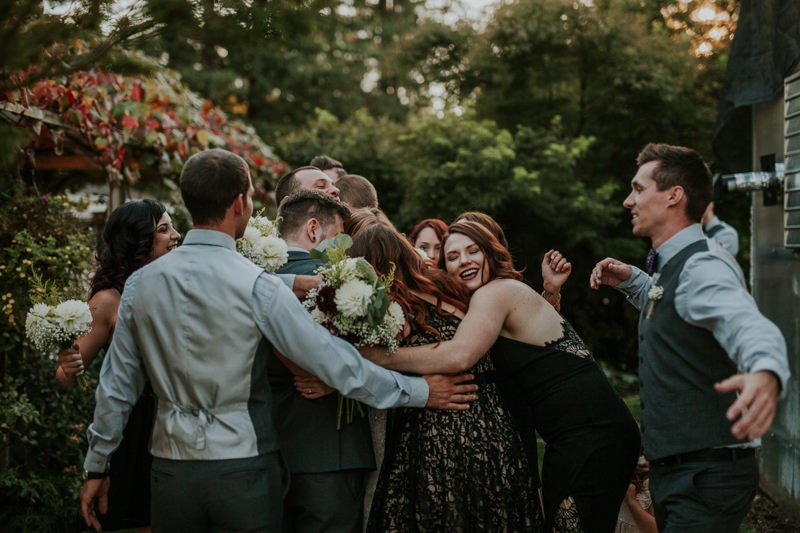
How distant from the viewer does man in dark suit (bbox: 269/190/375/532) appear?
328 cm

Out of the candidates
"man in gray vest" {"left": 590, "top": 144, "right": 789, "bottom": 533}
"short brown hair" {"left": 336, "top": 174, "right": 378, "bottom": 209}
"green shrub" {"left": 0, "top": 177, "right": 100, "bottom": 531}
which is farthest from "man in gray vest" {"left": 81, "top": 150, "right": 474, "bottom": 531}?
"short brown hair" {"left": 336, "top": 174, "right": 378, "bottom": 209}

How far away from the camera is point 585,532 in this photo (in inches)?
135

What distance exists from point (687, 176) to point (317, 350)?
63.9 inches

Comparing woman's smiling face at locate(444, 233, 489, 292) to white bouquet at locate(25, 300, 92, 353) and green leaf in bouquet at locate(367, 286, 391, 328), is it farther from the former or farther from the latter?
white bouquet at locate(25, 300, 92, 353)

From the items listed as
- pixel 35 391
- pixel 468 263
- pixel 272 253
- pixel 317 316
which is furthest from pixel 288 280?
pixel 35 391

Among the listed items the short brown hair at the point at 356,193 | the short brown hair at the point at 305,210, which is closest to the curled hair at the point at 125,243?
the short brown hair at the point at 305,210

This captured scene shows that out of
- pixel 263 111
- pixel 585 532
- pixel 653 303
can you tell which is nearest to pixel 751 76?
pixel 653 303

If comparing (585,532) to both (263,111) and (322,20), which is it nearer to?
(322,20)

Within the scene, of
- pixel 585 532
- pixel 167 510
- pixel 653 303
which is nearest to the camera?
pixel 167 510

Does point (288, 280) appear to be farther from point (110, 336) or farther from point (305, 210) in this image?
point (110, 336)

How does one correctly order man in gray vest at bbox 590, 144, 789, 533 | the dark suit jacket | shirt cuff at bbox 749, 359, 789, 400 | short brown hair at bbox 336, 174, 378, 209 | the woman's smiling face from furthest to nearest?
short brown hair at bbox 336, 174, 378, 209
the woman's smiling face
the dark suit jacket
man in gray vest at bbox 590, 144, 789, 533
shirt cuff at bbox 749, 359, 789, 400

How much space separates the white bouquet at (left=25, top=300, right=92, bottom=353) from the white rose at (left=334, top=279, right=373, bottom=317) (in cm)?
129

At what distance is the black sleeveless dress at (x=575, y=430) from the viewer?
11.3 feet

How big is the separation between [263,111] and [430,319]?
19577 millimetres
